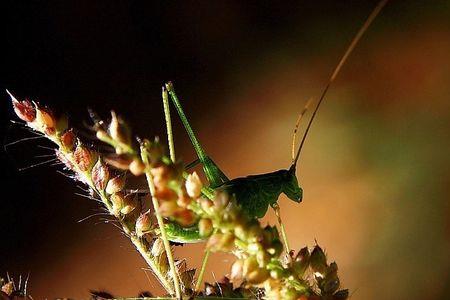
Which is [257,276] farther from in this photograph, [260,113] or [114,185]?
[260,113]

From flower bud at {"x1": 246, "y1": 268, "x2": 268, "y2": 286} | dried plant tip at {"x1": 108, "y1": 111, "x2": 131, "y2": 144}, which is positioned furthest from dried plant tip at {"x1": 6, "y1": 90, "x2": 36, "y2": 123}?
flower bud at {"x1": 246, "y1": 268, "x2": 268, "y2": 286}

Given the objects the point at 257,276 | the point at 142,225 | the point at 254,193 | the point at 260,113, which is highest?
the point at 260,113

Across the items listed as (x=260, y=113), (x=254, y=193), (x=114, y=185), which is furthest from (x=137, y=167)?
(x=260, y=113)

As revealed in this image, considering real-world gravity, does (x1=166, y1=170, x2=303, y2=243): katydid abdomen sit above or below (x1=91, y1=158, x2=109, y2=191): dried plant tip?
above

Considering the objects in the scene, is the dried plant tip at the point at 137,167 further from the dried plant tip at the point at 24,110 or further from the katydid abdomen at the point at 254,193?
the katydid abdomen at the point at 254,193

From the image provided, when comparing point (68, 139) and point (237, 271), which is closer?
point (237, 271)

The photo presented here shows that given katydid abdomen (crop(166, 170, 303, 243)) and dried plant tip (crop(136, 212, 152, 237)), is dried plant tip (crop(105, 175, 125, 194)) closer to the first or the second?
dried plant tip (crop(136, 212, 152, 237))

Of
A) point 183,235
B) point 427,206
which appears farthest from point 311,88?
point 183,235
